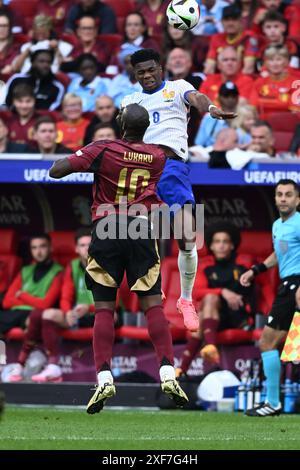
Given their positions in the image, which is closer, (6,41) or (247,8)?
(247,8)

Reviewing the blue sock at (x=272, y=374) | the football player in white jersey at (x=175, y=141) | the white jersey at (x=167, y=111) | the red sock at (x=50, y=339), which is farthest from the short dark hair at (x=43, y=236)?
the white jersey at (x=167, y=111)

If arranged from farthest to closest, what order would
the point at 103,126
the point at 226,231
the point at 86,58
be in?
the point at 86,58 → the point at 103,126 → the point at 226,231

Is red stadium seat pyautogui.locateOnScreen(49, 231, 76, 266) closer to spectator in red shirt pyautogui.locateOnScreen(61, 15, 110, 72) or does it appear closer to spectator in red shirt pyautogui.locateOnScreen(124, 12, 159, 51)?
spectator in red shirt pyautogui.locateOnScreen(61, 15, 110, 72)

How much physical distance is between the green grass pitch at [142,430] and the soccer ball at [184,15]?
321cm

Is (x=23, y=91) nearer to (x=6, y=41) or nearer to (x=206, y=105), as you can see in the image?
(x=6, y=41)

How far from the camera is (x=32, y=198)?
1595cm

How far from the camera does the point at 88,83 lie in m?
16.4

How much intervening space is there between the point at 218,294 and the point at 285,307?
188cm

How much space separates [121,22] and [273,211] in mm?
4103

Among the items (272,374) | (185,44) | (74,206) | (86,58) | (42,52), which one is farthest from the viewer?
(42,52)

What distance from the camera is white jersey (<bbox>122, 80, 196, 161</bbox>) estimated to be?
417 inches

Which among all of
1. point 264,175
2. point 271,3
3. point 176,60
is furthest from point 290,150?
point 271,3

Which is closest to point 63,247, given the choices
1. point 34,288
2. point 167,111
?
point 34,288

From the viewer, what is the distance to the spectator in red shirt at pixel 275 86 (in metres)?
15.2
